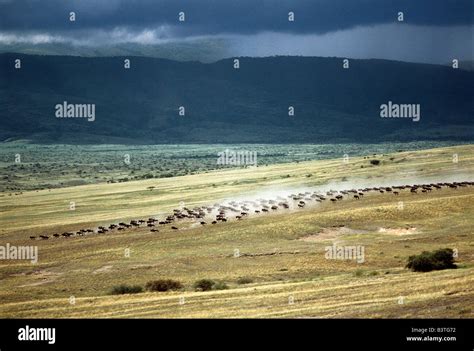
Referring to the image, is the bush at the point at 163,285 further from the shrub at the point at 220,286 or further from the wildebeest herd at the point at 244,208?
the wildebeest herd at the point at 244,208

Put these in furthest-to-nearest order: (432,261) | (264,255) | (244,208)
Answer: (244,208)
(264,255)
(432,261)

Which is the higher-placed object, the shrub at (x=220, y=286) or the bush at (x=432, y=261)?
the bush at (x=432, y=261)

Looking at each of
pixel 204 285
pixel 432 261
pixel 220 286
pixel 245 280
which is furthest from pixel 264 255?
pixel 432 261

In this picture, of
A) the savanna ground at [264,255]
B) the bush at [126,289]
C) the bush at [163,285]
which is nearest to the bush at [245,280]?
the savanna ground at [264,255]

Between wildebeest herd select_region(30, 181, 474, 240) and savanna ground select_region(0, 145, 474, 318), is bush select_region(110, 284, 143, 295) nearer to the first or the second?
savanna ground select_region(0, 145, 474, 318)

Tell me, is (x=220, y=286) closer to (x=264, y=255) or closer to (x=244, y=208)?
(x=264, y=255)
